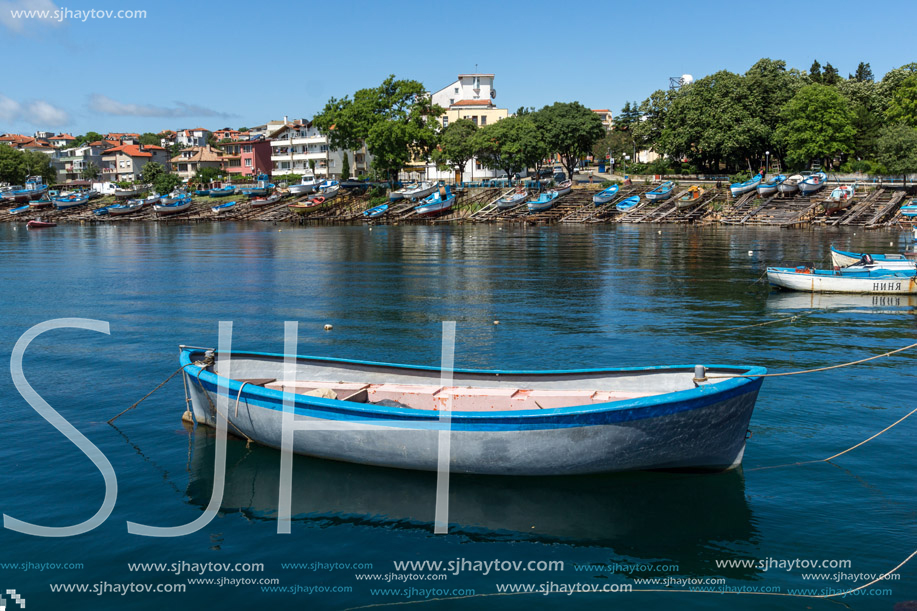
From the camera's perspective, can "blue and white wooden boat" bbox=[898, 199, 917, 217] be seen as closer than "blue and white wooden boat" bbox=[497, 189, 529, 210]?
Yes

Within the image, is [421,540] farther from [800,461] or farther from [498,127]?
[498,127]

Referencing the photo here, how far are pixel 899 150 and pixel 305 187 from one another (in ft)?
250

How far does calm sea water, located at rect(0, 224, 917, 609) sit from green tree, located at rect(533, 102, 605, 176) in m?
61.5

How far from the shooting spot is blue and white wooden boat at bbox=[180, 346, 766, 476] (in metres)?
12.1

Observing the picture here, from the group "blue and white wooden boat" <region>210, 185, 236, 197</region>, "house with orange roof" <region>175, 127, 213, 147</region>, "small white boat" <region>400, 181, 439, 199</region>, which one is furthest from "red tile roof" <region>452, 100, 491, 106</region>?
"house with orange roof" <region>175, 127, 213, 147</region>

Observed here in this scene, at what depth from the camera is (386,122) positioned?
94.8 metres

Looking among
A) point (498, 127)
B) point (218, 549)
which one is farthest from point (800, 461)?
point (498, 127)

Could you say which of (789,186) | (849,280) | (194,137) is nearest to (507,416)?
(849,280)

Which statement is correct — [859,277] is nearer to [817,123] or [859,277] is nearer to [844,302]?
[844,302]

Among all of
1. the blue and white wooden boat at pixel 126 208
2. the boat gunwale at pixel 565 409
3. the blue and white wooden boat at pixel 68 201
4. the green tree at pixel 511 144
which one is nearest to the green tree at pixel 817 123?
the green tree at pixel 511 144

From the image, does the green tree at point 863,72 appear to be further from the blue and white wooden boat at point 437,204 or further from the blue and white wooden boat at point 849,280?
the blue and white wooden boat at point 849,280

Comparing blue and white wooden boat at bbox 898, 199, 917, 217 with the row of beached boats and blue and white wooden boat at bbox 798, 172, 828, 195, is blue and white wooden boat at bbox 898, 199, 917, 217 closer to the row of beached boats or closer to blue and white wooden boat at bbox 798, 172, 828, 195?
blue and white wooden boat at bbox 798, 172, 828, 195

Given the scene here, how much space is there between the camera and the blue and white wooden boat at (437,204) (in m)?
91.6

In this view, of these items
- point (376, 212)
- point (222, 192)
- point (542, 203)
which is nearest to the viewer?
point (542, 203)
